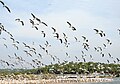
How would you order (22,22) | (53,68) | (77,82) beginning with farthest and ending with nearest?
(53,68) < (77,82) < (22,22)

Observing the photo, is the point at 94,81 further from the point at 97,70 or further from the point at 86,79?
the point at 97,70

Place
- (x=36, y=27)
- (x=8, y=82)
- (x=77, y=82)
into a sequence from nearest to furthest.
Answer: (x=36, y=27), (x=8, y=82), (x=77, y=82)

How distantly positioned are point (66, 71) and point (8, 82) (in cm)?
7799

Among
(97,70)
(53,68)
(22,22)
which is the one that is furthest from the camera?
(53,68)

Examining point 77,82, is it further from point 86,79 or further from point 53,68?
point 53,68

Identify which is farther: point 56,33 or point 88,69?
point 88,69

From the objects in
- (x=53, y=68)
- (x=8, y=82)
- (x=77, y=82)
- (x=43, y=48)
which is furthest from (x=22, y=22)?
(x=53, y=68)

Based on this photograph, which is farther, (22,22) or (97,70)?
(97,70)

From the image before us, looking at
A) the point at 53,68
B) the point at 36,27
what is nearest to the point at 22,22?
the point at 36,27

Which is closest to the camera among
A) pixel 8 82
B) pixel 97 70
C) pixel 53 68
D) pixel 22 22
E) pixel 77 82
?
pixel 22 22

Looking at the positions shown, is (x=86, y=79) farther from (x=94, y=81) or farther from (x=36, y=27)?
(x=36, y=27)

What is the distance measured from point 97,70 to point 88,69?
490 cm

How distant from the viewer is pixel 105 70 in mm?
181250

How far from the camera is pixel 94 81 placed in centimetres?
13262
